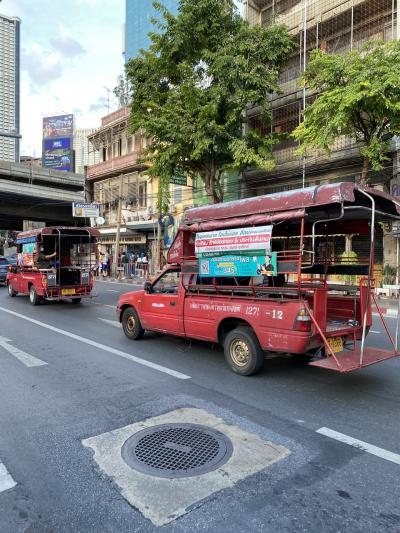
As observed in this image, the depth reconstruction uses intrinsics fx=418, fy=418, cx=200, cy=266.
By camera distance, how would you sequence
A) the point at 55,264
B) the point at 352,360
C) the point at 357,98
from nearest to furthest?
1. the point at 352,360
2. the point at 357,98
3. the point at 55,264

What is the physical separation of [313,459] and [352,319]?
11.4 ft

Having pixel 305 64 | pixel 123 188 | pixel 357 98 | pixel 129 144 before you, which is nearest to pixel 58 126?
pixel 129 144

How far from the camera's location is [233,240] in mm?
6383

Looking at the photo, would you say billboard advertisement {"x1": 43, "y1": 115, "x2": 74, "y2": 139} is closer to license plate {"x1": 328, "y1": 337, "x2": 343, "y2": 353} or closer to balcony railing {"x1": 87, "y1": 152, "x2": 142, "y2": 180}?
balcony railing {"x1": 87, "y1": 152, "x2": 142, "y2": 180}

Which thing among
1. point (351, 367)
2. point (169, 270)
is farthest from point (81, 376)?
point (351, 367)

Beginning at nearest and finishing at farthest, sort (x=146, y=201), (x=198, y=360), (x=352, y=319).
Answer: (x=352, y=319) → (x=198, y=360) → (x=146, y=201)

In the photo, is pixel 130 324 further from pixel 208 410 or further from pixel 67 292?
pixel 67 292

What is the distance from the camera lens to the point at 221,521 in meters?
2.81

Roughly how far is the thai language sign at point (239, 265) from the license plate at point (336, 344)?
A: 1.19 m

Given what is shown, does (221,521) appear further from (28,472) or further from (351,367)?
(351,367)

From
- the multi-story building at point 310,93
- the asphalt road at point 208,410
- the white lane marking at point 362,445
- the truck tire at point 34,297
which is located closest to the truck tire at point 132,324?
the asphalt road at point 208,410

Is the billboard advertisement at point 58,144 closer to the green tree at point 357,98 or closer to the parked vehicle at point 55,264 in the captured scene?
the parked vehicle at point 55,264

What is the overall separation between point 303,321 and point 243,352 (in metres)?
1.23

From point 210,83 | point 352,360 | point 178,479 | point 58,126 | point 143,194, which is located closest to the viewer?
point 178,479
